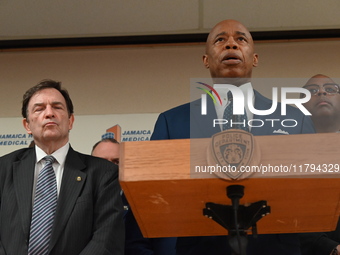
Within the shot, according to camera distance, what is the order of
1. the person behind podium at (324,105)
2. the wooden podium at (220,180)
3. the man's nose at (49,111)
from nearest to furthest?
the wooden podium at (220,180), the man's nose at (49,111), the person behind podium at (324,105)

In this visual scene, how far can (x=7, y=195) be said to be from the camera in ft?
7.02

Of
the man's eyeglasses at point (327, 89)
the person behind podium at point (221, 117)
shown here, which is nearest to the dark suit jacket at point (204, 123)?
the person behind podium at point (221, 117)

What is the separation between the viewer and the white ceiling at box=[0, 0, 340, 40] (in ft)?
12.6

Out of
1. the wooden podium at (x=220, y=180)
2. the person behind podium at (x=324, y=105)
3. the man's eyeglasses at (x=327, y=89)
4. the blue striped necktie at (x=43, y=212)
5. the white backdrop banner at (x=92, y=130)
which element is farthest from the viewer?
the white backdrop banner at (x=92, y=130)

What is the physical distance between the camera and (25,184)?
2.16 metres

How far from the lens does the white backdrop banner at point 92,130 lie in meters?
3.94

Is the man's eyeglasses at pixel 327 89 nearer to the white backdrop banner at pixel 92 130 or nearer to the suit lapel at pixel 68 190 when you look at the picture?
the white backdrop banner at pixel 92 130

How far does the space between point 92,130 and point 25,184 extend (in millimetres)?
1852

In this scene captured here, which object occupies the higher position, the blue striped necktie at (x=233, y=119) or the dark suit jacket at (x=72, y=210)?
the blue striped necktie at (x=233, y=119)

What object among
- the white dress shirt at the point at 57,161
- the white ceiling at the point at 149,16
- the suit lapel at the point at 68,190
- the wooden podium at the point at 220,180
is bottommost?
the wooden podium at the point at 220,180

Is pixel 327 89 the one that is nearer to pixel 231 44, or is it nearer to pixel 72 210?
pixel 231 44

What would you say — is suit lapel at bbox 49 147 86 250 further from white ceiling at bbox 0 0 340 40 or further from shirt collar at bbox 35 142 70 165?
white ceiling at bbox 0 0 340 40

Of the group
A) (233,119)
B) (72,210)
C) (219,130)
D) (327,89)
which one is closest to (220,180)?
(233,119)

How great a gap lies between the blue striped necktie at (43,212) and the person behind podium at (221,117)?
433mm
